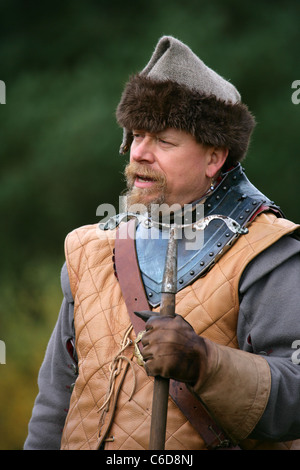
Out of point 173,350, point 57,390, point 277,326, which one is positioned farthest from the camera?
point 57,390

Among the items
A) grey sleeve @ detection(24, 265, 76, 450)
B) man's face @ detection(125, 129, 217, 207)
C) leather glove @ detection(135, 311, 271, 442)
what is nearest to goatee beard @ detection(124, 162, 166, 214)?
man's face @ detection(125, 129, 217, 207)

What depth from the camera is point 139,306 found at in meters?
2.66

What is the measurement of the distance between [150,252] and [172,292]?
0.48 meters

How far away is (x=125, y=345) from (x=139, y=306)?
0.45 feet

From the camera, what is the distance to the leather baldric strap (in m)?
2.48

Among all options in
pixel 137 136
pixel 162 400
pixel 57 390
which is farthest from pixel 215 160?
pixel 57 390

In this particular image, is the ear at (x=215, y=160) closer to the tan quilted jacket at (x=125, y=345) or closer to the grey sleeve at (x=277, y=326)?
the tan quilted jacket at (x=125, y=345)

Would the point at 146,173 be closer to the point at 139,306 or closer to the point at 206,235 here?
the point at 206,235

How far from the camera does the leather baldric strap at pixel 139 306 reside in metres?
2.48

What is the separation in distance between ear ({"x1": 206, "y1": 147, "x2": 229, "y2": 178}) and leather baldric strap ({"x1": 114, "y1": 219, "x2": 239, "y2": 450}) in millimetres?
350

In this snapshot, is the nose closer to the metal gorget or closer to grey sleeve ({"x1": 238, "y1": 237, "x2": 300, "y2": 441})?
the metal gorget

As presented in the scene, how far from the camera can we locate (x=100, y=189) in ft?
15.9

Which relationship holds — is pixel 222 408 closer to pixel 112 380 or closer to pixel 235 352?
pixel 235 352

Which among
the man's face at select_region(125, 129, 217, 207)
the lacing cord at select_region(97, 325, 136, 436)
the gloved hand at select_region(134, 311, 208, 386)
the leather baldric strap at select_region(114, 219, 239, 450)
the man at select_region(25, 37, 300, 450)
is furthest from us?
the man's face at select_region(125, 129, 217, 207)
